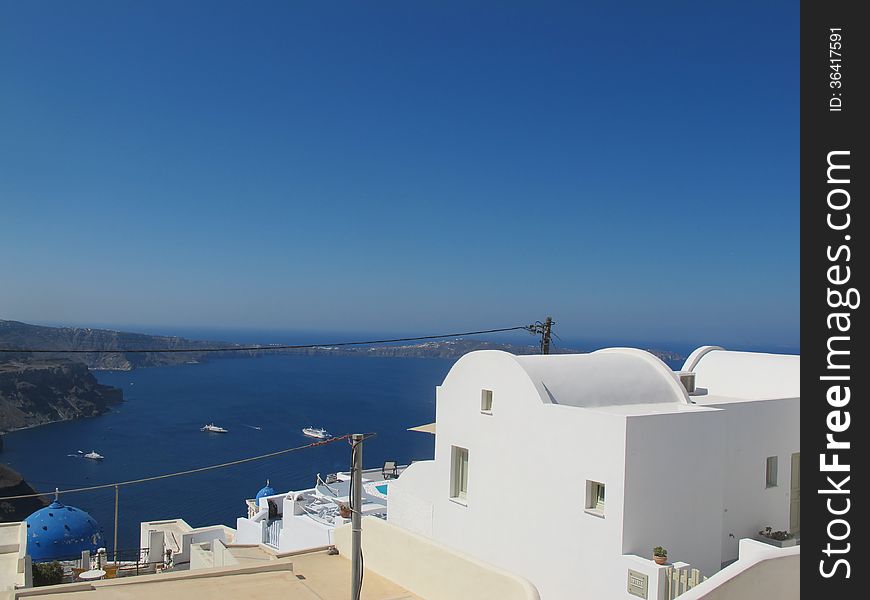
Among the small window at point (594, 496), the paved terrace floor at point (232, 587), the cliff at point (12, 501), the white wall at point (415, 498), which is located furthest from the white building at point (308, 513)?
the cliff at point (12, 501)

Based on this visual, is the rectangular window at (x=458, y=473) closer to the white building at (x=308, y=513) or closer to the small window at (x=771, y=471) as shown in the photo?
the small window at (x=771, y=471)

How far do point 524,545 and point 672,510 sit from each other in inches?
116

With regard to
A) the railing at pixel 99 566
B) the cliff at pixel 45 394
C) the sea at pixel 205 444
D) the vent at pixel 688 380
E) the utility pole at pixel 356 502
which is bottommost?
the sea at pixel 205 444

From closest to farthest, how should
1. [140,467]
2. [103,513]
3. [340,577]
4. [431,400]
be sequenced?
[340,577] → [103,513] → [140,467] → [431,400]

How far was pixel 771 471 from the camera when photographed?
1373cm

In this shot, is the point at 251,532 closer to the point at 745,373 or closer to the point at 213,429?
the point at 745,373

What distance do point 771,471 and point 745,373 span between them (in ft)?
11.4

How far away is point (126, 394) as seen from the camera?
480 ft

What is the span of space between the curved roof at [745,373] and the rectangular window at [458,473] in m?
6.52

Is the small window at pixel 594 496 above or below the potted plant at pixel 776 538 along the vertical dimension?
above

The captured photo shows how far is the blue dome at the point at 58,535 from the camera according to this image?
23.3m
